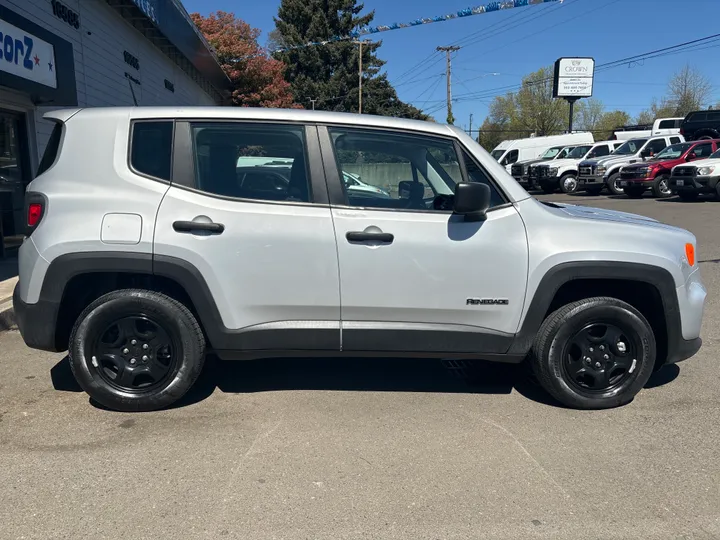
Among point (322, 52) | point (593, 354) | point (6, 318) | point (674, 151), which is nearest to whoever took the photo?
point (593, 354)

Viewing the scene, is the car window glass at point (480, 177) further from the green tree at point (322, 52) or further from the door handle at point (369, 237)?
the green tree at point (322, 52)

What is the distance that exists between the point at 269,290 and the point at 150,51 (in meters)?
13.8

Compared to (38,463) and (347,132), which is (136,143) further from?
(38,463)

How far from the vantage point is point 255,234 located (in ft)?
11.8

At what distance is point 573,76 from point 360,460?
43.7 metres

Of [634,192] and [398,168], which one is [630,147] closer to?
[634,192]

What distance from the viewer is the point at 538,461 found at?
329 cm

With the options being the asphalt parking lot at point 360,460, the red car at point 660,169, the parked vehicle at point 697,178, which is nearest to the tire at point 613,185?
the red car at point 660,169

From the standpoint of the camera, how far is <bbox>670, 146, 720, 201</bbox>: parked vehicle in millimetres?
17266

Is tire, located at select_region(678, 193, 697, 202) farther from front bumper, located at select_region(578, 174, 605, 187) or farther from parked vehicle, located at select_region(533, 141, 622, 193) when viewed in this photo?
parked vehicle, located at select_region(533, 141, 622, 193)

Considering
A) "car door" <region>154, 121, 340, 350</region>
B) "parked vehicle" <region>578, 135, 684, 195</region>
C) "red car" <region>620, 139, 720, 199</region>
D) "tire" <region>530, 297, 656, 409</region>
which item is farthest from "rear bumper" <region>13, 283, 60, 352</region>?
"parked vehicle" <region>578, 135, 684, 195</region>

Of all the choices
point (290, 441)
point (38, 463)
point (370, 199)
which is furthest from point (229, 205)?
point (38, 463)

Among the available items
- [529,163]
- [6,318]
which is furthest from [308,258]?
[529,163]

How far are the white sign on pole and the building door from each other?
0.88 meters
